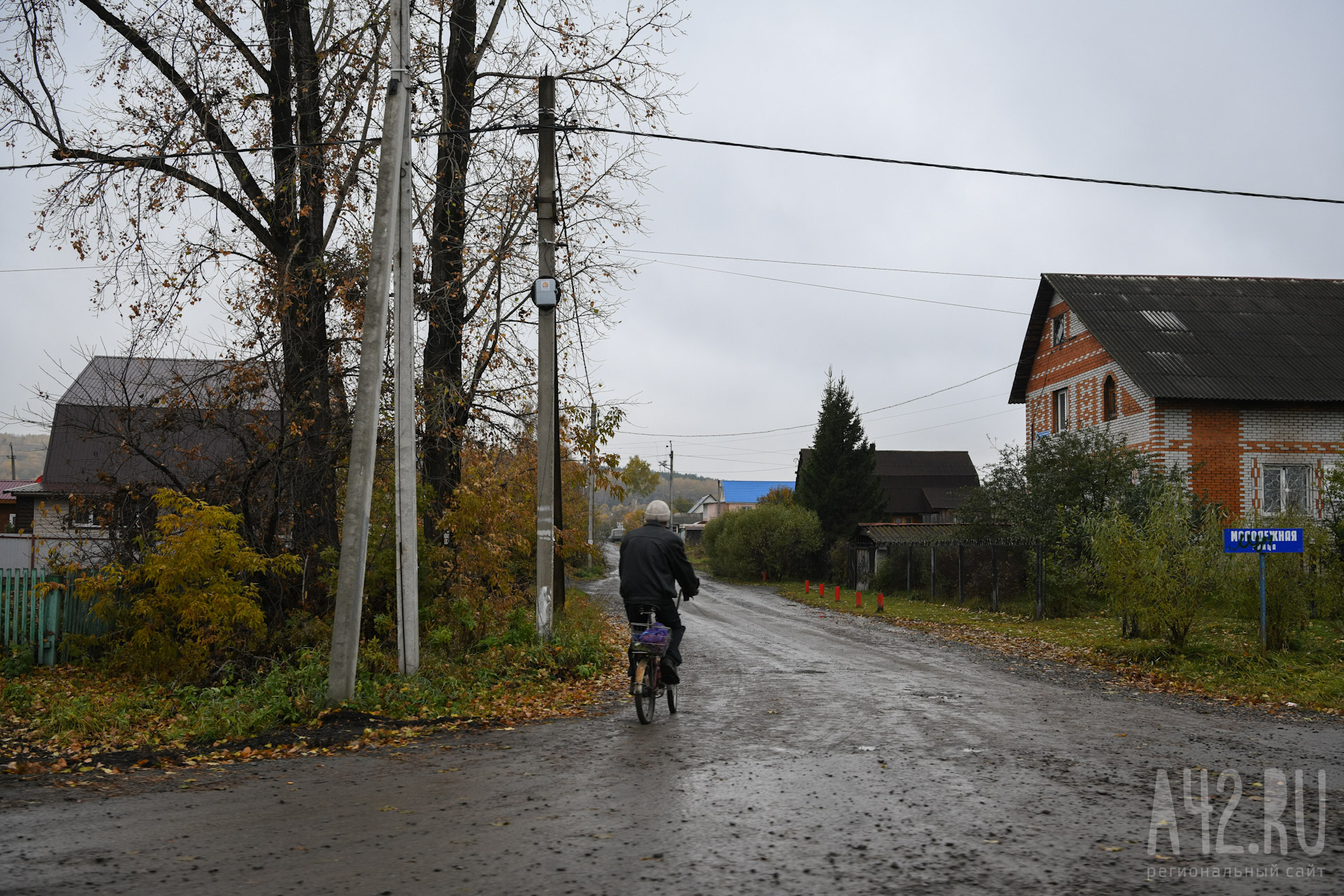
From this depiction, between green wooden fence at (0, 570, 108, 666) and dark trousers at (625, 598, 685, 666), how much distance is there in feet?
27.4

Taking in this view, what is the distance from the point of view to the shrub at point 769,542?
43406 mm

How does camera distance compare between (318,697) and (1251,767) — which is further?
(318,697)

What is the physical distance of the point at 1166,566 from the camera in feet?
42.1

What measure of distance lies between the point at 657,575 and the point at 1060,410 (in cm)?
2812

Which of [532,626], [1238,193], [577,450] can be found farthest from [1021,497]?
[532,626]

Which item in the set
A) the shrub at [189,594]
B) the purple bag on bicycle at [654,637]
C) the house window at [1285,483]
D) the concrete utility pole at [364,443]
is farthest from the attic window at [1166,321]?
the shrub at [189,594]

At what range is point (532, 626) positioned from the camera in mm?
12328

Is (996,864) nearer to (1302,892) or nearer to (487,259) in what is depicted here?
(1302,892)

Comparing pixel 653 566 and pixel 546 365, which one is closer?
pixel 653 566

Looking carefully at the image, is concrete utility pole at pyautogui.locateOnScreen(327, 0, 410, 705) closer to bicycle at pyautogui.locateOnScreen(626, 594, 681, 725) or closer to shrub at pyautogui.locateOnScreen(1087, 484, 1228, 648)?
bicycle at pyautogui.locateOnScreen(626, 594, 681, 725)

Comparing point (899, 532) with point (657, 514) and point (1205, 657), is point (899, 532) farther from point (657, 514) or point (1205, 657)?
point (657, 514)

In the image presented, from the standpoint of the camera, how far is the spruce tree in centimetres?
4391

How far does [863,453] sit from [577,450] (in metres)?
32.5

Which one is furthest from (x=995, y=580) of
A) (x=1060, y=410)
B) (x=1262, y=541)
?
(x=1060, y=410)
